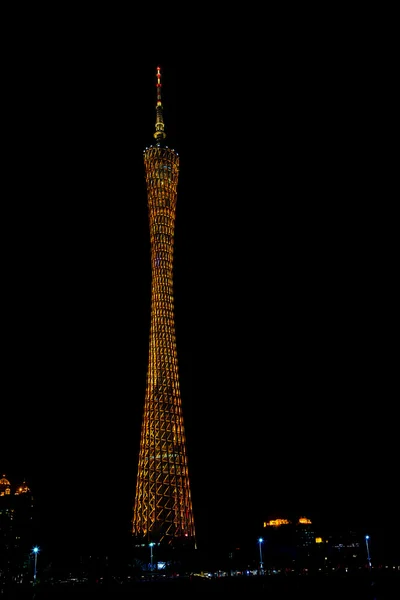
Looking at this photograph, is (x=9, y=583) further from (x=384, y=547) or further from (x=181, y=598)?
(x=384, y=547)

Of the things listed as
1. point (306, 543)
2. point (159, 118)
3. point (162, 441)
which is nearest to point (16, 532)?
point (162, 441)

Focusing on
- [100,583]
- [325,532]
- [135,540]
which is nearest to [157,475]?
[135,540]

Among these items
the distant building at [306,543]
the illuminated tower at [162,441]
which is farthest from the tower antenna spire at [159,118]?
the distant building at [306,543]

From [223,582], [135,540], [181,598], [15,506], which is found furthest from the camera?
[135,540]

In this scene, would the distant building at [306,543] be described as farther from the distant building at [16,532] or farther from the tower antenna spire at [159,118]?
the tower antenna spire at [159,118]

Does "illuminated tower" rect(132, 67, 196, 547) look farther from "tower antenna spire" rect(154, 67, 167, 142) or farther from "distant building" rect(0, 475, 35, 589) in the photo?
"tower antenna spire" rect(154, 67, 167, 142)

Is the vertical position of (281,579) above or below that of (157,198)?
below

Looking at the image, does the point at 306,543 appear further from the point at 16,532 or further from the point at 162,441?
the point at 16,532
